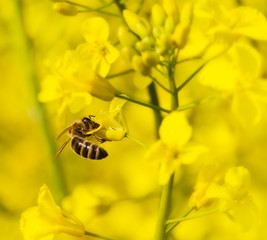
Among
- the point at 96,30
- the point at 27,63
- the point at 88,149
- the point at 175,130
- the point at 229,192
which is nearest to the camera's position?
the point at 175,130

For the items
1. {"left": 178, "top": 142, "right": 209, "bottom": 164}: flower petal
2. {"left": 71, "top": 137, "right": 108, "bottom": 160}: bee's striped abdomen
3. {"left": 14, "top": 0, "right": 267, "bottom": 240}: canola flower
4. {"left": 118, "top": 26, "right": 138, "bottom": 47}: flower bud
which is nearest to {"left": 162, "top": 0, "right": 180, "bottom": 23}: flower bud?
{"left": 14, "top": 0, "right": 267, "bottom": 240}: canola flower

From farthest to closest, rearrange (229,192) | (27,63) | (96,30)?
(27,63)
(96,30)
(229,192)

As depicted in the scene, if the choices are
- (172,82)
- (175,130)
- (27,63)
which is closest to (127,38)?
(172,82)

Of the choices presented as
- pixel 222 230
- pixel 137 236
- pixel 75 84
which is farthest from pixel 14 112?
pixel 75 84

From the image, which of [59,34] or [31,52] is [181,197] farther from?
[59,34]

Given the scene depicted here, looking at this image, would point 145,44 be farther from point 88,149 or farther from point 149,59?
point 88,149

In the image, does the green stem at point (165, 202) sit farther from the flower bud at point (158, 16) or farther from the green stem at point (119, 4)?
the green stem at point (119, 4)
